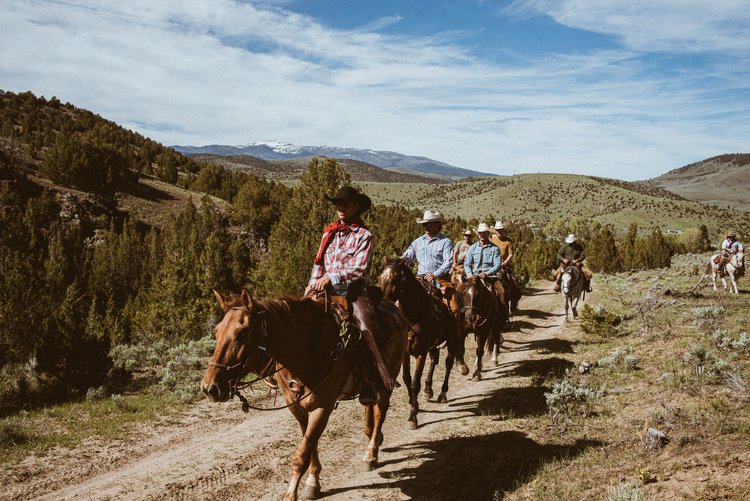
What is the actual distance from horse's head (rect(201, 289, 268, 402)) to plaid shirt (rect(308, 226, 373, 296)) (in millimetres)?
1496

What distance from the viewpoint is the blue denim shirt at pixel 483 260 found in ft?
37.5

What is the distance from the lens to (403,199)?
16950 cm

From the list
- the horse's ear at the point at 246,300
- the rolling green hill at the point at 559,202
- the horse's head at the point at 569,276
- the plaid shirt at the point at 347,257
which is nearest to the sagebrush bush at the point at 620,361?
the horse's head at the point at 569,276

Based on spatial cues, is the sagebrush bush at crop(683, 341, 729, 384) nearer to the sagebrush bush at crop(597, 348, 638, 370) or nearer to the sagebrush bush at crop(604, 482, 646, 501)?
the sagebrush bush at crop(597, 348, 638, 370)

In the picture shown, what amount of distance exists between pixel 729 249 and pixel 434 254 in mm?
18086

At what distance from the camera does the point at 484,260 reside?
37.9 feet

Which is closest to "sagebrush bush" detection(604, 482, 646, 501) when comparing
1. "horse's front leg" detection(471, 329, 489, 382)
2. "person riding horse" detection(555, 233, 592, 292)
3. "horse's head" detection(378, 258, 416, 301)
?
"horse's head" detection(378, 258, 416, 301)

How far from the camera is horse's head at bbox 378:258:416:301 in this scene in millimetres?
7895

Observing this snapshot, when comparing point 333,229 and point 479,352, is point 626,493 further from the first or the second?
point 479,352

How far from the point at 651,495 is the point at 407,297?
4623 millimetres

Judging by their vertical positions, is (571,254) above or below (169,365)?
above

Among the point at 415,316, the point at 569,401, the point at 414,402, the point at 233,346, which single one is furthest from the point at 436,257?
the point at 233,346

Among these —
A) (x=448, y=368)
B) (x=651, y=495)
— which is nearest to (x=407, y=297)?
(x=448, y=368)

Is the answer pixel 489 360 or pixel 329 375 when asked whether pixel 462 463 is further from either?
pixel 489 360
